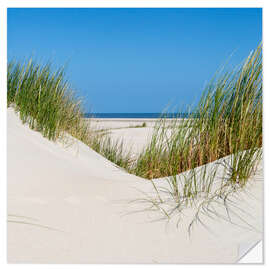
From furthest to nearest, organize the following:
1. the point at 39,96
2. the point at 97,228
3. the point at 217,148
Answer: the point at 39,96
the point at 217,148
the point at 97,228

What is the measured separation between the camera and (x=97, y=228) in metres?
1.63

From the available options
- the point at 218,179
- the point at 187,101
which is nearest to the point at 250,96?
the point at 187,101

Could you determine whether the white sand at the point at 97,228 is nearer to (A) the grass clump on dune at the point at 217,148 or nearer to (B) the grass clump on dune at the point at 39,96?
(A) the grass clump on dune at the point at 217,148

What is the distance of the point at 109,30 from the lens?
7.30 feet

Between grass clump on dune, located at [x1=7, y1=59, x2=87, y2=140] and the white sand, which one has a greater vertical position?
grass clump on dune, located at [x1=7, y1=59, x2=87, y2=140]

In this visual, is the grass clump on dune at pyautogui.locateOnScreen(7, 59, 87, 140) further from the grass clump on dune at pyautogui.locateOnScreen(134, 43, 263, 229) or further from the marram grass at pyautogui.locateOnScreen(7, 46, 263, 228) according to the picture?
the grass clump on dune at pyautogui.locateOnScreen(134, 43, 263, 229)

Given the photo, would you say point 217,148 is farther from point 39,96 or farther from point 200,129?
point 39,96

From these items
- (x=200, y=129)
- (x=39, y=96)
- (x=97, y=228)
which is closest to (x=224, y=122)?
(x=200, y=129)

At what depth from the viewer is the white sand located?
155 centimetres

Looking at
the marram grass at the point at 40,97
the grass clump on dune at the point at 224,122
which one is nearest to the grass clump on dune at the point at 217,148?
the grass clump on dune at the point at 224,122

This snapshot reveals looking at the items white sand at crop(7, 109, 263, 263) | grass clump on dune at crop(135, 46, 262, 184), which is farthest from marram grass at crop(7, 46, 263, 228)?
white sand at crop(7, 109, 263, 263)

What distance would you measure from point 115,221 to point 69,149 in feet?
3.96

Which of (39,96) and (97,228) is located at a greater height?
(39,96)
